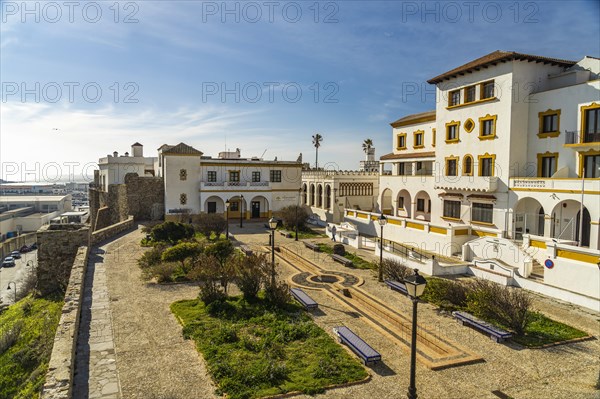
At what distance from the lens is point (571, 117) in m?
21.4

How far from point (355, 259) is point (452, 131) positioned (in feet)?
40.2

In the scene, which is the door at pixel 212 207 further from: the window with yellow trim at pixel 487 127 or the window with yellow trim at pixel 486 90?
the window with yellow trim at pixel 486 90

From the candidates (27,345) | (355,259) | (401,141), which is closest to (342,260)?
(355,259)

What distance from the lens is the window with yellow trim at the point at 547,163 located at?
22.5m

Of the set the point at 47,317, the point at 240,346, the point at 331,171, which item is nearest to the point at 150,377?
the point at 240,346

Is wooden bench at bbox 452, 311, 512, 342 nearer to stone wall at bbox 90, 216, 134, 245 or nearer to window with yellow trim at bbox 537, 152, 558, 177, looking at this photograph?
window with yellow trim at bbox 537, 152, 558, 177

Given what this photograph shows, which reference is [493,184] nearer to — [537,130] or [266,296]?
[537,130]

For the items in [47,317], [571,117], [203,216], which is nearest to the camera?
[47,317]

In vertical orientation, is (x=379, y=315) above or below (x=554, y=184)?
below

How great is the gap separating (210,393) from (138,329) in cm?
457

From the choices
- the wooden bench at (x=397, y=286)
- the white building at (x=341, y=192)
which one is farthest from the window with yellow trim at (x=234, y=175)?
the wooden bench at (x=397, y=286)

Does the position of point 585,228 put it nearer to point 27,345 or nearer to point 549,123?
point 549,123

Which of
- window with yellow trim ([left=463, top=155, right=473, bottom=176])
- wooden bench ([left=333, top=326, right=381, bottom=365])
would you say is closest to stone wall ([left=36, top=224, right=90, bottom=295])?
wooden bench ([left=333, top=326, right=381, bottom=365])

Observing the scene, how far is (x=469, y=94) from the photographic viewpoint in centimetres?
2633
